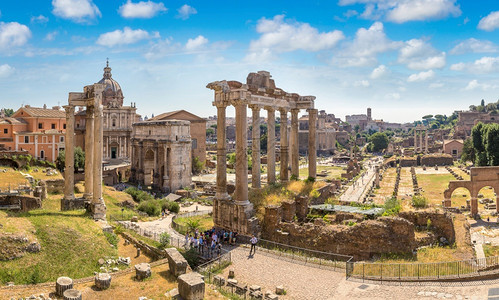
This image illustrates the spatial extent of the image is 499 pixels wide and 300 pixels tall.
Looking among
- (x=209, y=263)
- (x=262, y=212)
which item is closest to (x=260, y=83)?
(x=262, y=212)

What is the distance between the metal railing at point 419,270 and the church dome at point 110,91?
55286mm

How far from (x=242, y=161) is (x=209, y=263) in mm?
6171

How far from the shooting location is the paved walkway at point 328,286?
13320 mm

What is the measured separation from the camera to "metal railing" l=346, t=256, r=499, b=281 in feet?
48.0

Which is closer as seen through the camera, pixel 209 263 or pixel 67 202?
pixel 209 263

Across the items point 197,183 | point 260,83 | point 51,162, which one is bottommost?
point 197,183

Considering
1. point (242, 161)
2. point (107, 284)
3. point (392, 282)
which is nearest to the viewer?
→ point (107, 284)

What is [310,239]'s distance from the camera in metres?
18.4

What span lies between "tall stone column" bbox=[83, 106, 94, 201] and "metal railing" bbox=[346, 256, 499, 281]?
15819 millimetres

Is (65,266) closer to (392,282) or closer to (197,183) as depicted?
(392,282)

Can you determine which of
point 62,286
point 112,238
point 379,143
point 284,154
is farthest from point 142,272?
point 379,143

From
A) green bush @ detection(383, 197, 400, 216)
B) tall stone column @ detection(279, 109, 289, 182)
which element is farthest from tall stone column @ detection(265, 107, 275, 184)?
green bush @ detection(383, 197, 400, 216)

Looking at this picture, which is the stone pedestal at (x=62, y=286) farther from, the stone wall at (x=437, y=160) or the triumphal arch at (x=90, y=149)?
the stone wall at (x=437, y=160)

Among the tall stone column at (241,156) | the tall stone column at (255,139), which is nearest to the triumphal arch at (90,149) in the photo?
the tall stone column at (241,156)
